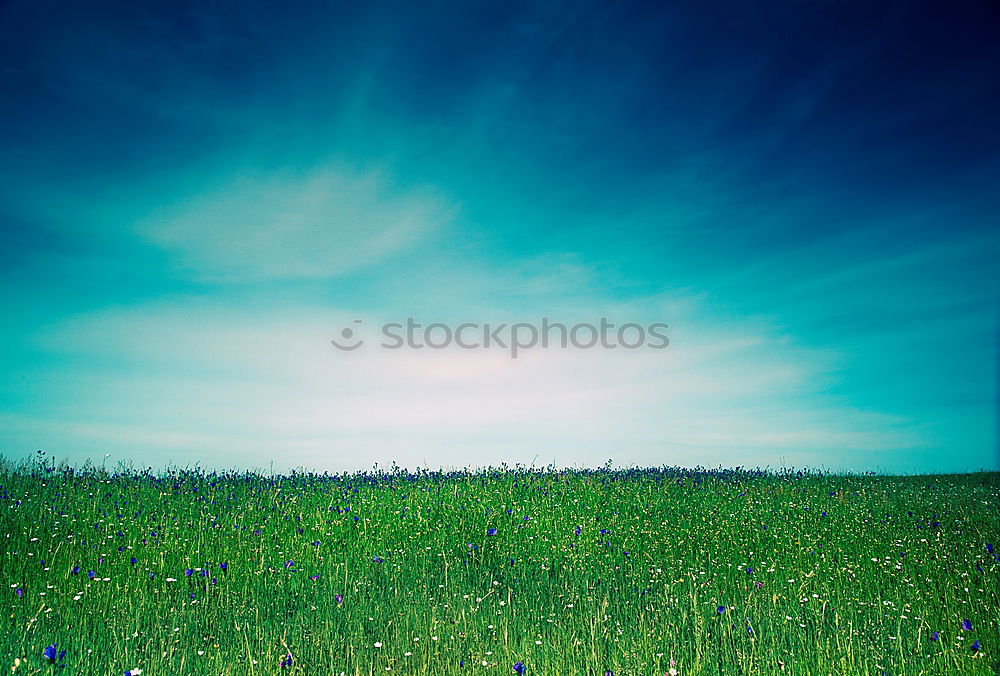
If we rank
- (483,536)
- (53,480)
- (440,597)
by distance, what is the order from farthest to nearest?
(53,480)
(483,536)
(440,597)

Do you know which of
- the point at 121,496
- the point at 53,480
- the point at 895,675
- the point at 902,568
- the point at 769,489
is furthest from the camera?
the point at 769,489

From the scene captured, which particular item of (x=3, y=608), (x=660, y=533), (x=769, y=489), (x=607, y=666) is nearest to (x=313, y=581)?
(x=3, y=608)

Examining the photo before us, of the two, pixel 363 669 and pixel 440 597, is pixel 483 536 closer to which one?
pixel 440 597

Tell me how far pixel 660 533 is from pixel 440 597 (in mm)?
4323

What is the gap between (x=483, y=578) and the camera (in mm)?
9188

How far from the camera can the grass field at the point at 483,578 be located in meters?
6.62

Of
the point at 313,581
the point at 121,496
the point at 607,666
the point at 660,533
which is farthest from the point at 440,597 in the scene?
the point at 121,496

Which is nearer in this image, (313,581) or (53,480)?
(313,581)

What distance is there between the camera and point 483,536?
10.6 m

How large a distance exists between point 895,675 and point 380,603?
535 centimetres

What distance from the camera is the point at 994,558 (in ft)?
32.1

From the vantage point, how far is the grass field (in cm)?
662

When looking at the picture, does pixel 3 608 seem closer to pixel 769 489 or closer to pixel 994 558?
pixel 994 558

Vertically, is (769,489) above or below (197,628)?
above
